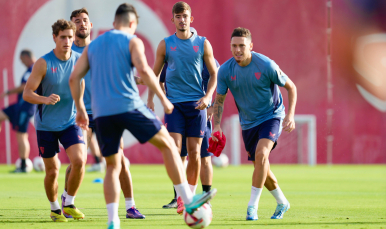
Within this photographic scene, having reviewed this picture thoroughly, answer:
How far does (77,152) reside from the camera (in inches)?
226

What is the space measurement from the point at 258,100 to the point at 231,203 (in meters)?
1.94

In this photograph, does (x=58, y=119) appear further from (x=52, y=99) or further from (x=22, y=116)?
(x=22, y=116)

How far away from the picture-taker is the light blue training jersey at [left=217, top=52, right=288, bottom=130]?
20.0ft

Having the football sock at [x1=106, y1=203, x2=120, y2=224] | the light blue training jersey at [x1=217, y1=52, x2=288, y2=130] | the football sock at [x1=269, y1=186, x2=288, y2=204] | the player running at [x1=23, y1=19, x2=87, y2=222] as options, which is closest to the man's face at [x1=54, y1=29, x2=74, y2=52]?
the player running at [x1=23, y1=19, x2=87, y2=222]

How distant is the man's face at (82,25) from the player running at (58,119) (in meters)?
0.88

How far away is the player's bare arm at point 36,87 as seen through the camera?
551 centimetres

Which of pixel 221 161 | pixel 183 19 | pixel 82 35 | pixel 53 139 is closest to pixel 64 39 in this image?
pixel 82 35

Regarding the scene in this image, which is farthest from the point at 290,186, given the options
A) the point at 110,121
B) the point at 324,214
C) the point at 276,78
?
the point at 110,121

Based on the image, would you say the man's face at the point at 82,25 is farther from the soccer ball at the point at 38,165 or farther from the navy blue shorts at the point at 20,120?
the soccer ball at the point at 38,165

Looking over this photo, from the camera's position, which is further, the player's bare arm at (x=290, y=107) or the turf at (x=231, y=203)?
the player's bare arm at (x=290, y=107)

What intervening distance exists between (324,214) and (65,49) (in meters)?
3.57

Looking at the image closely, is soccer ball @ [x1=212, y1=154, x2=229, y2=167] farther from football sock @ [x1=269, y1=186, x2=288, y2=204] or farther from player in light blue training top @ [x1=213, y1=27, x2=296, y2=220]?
football sock @ [x1=269, y1=186, x2=288, y2=204]

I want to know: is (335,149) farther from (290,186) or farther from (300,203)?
(300,203)

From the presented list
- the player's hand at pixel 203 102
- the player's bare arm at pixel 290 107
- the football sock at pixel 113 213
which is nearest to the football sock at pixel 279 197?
the player's bare arm at pixel 290 107
